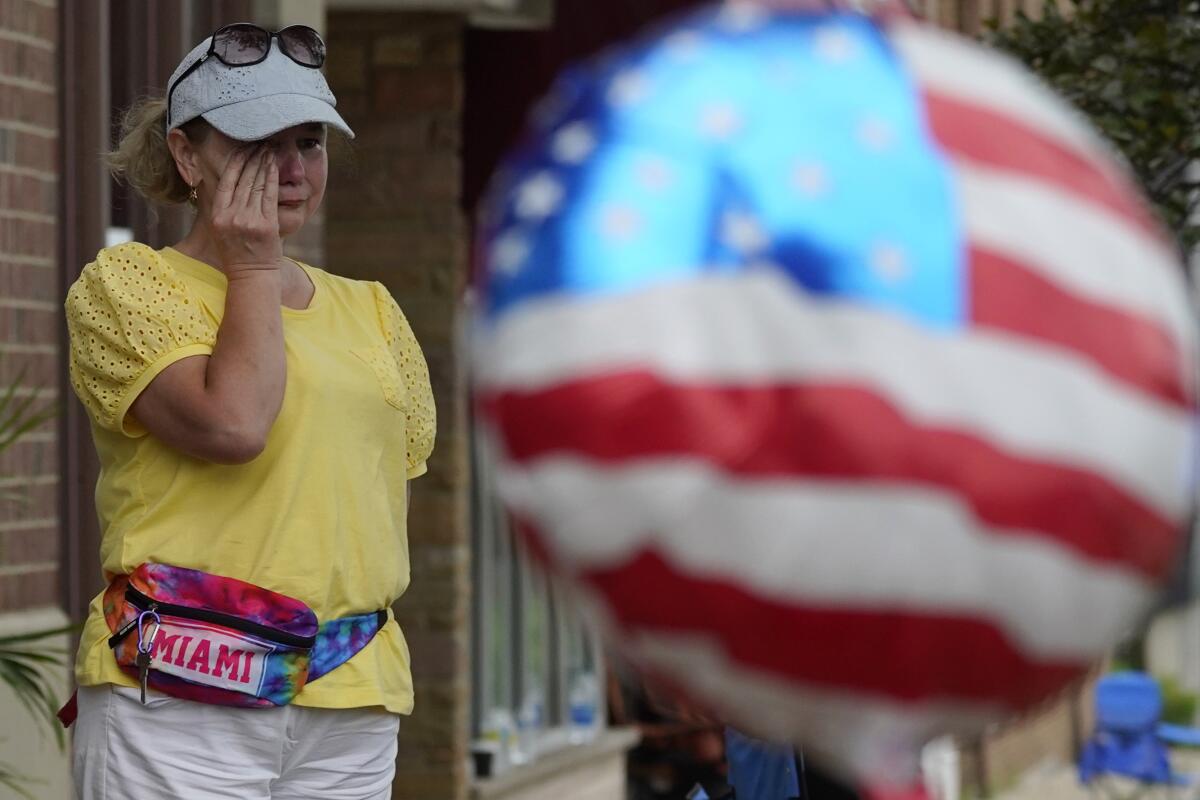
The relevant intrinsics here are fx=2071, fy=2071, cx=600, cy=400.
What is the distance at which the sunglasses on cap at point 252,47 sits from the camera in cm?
290

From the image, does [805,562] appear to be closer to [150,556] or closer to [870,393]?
[870,393]

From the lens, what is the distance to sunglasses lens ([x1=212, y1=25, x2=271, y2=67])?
2.89m

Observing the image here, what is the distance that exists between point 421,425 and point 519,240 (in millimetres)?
1905

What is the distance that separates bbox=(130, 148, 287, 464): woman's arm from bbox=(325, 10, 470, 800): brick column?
4336mm

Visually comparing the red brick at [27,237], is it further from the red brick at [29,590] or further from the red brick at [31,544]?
the red brick at [29,590]

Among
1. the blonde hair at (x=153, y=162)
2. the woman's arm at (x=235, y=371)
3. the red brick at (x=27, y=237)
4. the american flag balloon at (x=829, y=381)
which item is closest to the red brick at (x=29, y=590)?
the red brick at (x=27, y=237)

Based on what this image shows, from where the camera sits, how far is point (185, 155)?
2963mm

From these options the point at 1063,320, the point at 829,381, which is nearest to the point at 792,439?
the point at 829,381

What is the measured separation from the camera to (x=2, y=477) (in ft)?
13.9

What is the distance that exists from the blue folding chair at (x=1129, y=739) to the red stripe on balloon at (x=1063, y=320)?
9.75 meters

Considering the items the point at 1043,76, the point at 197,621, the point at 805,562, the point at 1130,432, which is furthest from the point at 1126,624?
the point at 1043,76

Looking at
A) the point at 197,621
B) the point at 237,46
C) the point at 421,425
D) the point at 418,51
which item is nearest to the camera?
the point at 197,621

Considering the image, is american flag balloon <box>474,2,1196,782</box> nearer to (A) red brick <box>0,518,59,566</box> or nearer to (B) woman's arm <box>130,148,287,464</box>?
(B) woman's arm <box>130,148,287,464</box>

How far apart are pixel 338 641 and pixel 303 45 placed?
2.81 feet
